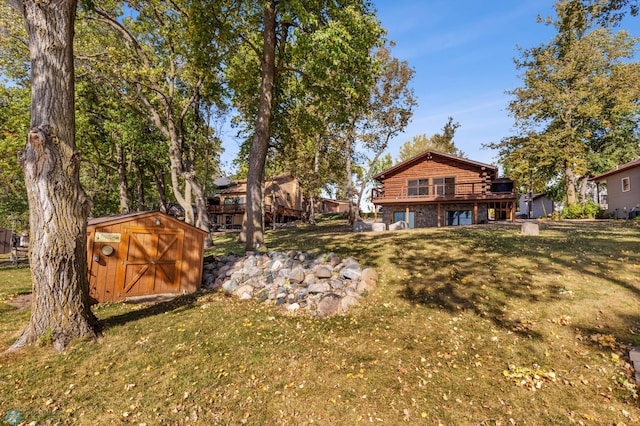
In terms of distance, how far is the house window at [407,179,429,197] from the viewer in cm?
2650

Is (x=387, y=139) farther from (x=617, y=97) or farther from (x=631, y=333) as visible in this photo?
(x=631, y=333)

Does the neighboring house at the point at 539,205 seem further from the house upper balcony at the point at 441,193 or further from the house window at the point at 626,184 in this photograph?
the house upper balcony at the point at 441,193

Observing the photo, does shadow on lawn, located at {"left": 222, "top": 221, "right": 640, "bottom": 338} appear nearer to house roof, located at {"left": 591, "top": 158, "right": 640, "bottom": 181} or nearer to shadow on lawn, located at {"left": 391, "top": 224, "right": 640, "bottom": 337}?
shadow on lawn, located at {"left": 391, "top": 224, "right": 640, "bottom": 337}

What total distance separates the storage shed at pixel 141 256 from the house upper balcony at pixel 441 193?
1946 cm

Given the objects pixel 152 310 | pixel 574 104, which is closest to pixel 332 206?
pixel 574 104

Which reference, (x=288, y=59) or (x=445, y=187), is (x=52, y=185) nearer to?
(x=288, y=59)

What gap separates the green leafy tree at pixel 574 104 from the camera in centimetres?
2919

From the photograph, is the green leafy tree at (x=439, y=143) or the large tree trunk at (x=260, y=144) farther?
the green leafy tree at (x=439, y=143)

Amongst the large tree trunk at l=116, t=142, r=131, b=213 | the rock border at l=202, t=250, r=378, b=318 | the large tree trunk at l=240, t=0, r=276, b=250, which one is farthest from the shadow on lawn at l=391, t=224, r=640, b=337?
the large tree trunk at l=116, t=142, r=131, b=213

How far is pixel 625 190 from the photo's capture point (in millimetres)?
24609

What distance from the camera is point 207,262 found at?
12.6m

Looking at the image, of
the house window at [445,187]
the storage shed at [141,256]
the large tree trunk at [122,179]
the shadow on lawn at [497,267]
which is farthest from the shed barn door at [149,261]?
the house window at [445,187]

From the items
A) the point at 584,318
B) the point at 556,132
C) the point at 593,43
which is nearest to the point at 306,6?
the point at 584,318

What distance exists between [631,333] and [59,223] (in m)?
11.9
